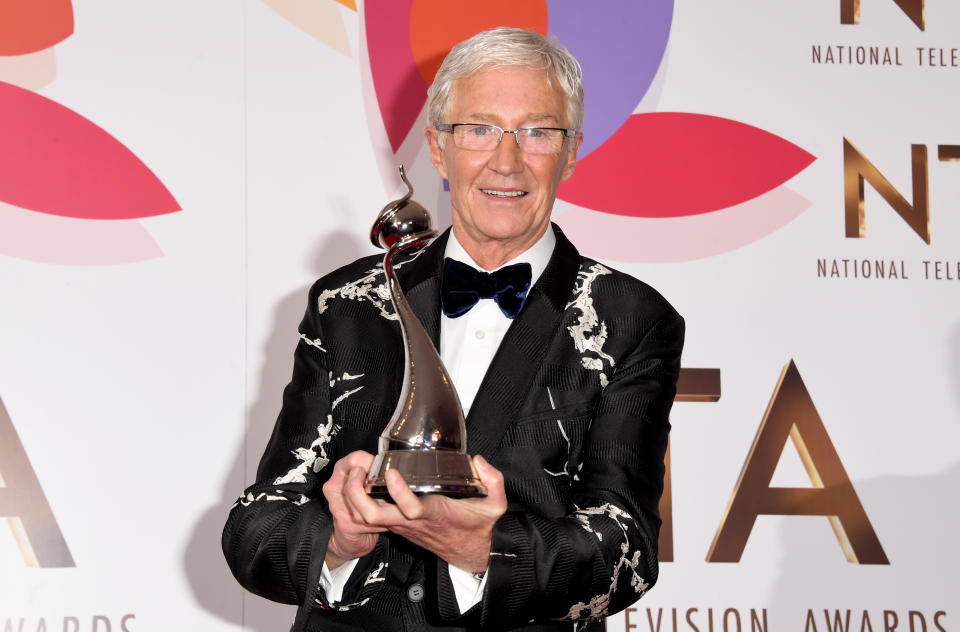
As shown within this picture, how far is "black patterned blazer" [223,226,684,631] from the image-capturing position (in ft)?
4.92

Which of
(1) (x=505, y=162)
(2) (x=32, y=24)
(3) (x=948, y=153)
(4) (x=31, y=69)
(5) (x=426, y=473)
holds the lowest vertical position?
(5) (x=426, y=473)

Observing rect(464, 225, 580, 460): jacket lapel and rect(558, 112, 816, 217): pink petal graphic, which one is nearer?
rect(464, 225, 580, 460): jacket lapel

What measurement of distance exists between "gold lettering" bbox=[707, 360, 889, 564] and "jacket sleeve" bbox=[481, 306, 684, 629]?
1140mm

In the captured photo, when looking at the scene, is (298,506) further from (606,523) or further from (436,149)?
(436,149)

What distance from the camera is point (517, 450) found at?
1658mm

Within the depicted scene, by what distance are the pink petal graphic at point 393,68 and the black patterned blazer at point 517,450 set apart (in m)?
1.14

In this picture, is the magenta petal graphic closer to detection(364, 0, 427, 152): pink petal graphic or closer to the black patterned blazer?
detection(364, 0, 427, 152): pink petal graphic

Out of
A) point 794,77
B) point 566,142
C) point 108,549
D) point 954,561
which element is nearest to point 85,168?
point 108,549

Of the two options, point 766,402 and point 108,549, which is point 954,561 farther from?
point 108,549

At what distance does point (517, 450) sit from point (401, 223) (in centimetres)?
43

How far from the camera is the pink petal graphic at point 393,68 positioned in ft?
9.65

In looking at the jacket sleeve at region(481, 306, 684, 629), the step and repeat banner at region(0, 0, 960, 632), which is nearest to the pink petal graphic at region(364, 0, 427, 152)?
the step and repeat banner at region(0, 0, 960, 632)

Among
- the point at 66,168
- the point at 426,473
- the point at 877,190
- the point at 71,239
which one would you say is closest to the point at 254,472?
the point at 71,239

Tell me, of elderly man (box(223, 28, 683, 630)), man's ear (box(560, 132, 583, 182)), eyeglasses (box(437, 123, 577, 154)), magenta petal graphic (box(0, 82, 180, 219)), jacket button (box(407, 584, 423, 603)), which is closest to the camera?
elderly man (box(223, 28, 683, 630))
